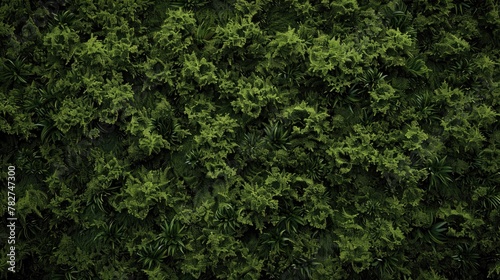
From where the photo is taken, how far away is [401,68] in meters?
4.65

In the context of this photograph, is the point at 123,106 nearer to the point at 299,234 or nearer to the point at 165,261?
the point at 165,261

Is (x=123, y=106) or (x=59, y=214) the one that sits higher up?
(x=123, y=106)

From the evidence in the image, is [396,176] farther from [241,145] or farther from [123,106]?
[123,106]

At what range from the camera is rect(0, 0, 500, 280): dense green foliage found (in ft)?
14.7

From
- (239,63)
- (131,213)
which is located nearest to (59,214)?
(131,213)

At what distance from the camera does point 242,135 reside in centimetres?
455

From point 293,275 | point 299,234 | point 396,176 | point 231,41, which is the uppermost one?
point 231,41

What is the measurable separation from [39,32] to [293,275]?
3.05m

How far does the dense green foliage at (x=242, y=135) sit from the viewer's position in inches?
176

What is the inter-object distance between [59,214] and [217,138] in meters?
1.54

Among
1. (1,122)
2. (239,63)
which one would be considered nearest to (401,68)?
(239,63)

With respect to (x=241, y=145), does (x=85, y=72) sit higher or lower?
higher

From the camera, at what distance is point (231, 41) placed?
14.6 feet

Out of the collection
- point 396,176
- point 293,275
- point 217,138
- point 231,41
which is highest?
point 231,41
